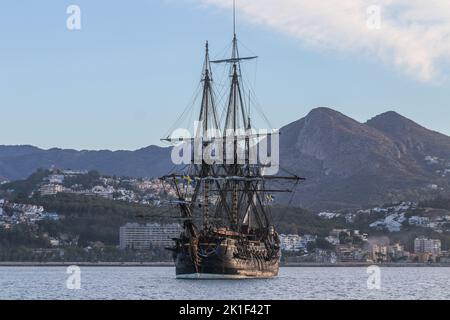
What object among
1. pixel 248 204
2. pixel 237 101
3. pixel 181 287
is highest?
pixel 237 101

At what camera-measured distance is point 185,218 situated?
117938 mm

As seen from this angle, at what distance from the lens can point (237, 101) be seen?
134m
